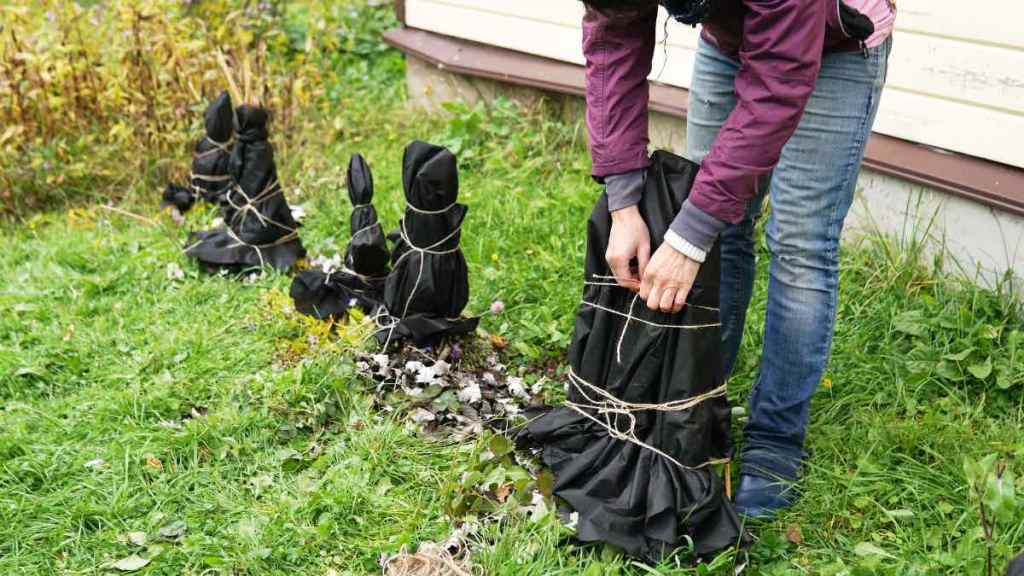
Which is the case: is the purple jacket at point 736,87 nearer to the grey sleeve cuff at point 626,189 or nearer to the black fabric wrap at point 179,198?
the grey sleeve cuff at point 626,189

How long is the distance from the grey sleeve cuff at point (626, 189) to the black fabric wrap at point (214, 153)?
2.76 metres

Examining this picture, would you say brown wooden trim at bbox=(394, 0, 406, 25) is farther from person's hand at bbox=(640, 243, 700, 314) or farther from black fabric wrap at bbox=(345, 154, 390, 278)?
person's hand at bbox=(640, 243, 700, 314)

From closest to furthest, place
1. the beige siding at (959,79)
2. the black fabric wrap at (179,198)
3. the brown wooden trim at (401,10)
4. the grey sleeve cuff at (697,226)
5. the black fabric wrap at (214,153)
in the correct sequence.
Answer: the grey sleeve cuff at (697,226), the beige siding at (959,79), the black fabric wrap at (214,153), the black fabric wrap at (179,198), the brown wooden trim at (401,10)

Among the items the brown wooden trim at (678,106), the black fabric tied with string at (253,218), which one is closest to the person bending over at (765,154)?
the brown wooden trim at (678,106)

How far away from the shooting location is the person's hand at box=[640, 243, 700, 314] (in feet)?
7.40

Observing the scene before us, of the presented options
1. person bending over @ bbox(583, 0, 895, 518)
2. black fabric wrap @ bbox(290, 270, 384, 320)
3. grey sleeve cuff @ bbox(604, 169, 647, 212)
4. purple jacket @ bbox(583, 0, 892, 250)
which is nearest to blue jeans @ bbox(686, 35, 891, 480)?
person bending over @ bbox(583, 0, 895, 518)

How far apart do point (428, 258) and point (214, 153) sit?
6.51 ft

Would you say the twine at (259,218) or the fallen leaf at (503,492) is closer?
the fallen leaf at (503,492)

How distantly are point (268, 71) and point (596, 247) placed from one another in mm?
3973

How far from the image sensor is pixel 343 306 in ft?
12.0

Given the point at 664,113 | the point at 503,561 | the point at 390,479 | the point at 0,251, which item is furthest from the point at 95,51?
the point at 503,561

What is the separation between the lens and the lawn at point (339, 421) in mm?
2605

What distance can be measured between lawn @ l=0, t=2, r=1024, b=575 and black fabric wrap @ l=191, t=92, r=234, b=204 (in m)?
0.38

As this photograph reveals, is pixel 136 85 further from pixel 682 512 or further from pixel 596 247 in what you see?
pixel 682 512
